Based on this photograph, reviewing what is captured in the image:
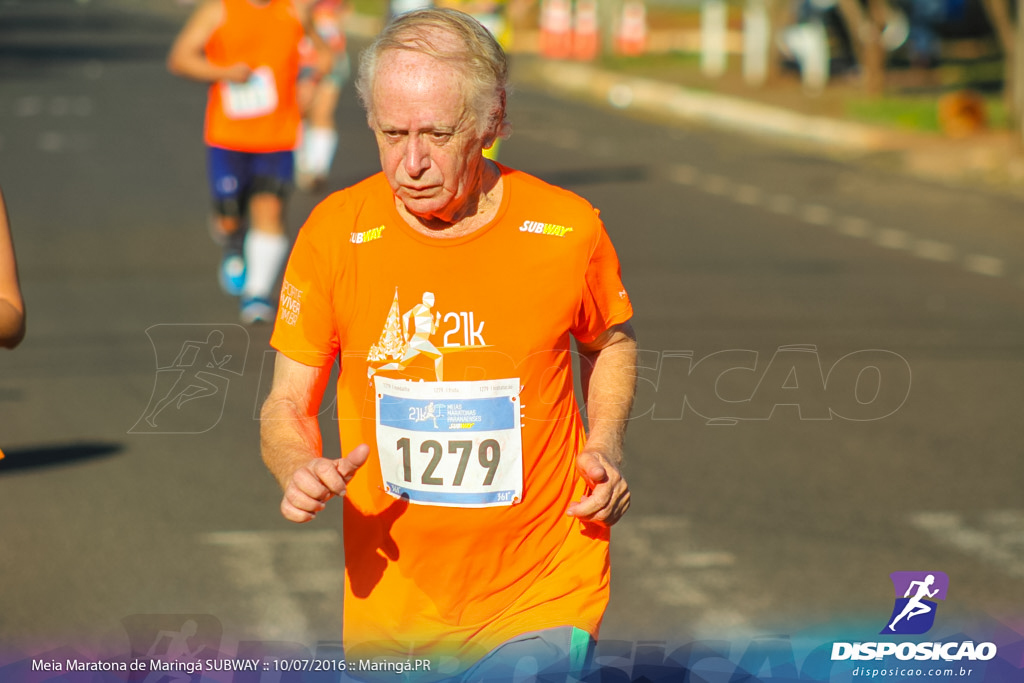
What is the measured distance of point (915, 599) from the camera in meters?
4.86

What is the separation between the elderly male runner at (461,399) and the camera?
10.5 feet

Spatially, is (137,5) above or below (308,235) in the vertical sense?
below

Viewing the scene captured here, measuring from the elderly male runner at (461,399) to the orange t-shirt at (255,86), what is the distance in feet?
23.2

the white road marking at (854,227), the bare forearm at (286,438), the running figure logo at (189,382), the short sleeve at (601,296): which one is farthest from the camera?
the white road marking at (854,227)

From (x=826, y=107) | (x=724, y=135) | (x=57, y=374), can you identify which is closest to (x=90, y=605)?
(x=57, y=374)

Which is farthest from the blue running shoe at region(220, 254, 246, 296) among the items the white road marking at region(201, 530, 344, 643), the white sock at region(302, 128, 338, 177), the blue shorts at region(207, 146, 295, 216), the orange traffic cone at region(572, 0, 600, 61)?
the orange traffic cone at region(572, 0, 600, 61)

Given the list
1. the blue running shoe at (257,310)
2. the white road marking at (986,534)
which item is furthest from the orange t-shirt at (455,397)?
the blue running shoe at (257,310)

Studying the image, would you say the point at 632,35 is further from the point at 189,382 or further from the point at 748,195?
the point at 189,382

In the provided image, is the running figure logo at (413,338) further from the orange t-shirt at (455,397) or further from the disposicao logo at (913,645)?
the disposicao logo at (913,645)

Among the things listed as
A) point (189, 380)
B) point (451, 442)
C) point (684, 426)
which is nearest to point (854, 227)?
point (684, 426)

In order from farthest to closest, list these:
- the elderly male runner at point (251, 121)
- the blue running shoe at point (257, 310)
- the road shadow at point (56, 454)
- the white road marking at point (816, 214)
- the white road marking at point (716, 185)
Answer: the white road marking at point (716, 185) < the white road marking at point (816, 214) < the elderly male runner at point (251, 121) < the blue running shoe at point (257, 310) < the road shadow at point (56, 454)

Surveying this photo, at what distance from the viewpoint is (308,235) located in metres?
3.24

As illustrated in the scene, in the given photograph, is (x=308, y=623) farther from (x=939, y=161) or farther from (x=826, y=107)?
(x=826, y=107)

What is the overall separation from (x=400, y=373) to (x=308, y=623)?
258 centimetres
